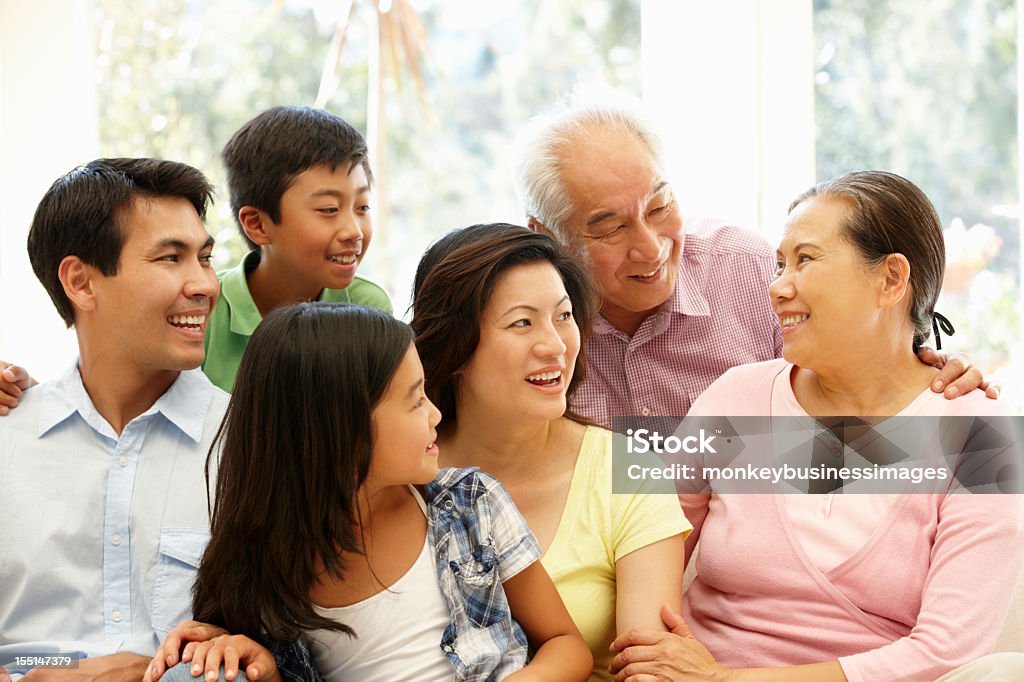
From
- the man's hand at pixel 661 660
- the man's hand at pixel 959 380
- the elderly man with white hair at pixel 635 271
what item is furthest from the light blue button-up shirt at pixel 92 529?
the man's hand at pixel 959 380

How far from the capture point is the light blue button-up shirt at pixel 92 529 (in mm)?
1979

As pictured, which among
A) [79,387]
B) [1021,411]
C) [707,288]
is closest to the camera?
[79,387]

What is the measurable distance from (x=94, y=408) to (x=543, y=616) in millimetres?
940

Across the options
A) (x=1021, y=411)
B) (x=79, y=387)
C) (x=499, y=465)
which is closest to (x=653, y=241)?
(x=499, y=465)

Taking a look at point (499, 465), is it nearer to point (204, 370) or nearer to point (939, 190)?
point (204, 370)

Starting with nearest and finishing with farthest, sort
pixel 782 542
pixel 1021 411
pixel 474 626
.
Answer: pixel 474 626 < pixel 782 542 < pixel 1021 411

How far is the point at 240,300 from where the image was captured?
258cm

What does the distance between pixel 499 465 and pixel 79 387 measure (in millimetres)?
807

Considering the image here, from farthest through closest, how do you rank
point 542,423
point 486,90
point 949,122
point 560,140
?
point 486,90 → point 949,122 → point 560,140 → point 542,423

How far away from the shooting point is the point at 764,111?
3.31 m

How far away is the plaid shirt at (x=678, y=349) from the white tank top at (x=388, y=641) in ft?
2.67

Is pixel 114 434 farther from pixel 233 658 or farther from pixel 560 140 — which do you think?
pixel 560 140

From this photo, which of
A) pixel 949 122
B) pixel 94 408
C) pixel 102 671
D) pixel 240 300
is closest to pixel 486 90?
pixel 949 122

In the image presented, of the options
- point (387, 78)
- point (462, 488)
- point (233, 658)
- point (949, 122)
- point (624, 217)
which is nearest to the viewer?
point (233, 658)
